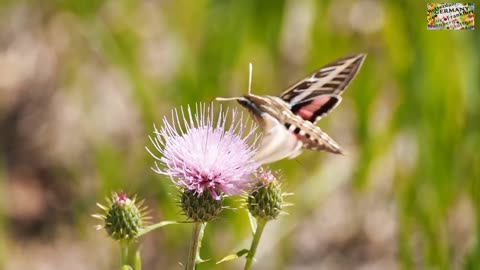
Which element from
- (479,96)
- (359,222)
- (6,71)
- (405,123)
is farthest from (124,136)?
(479,96)

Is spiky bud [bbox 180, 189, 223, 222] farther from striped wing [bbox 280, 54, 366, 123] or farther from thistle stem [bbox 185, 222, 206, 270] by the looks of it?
striped wing [bbox 280, 54, 366, 123]

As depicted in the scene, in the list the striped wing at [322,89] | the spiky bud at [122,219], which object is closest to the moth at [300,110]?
the striped wing at [322,89]

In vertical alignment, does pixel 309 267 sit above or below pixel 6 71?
below

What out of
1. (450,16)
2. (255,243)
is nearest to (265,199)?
(255,243)

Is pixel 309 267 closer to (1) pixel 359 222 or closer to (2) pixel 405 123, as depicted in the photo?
(1) pixel 359 222

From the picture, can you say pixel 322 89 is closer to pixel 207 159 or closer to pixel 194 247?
pixel 207 159

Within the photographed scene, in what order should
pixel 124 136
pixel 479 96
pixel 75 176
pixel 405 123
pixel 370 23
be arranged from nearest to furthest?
pixel 479 96 < pixel 405 123 < pixel 370 23 < pixel 75 176 < pixel 124 136

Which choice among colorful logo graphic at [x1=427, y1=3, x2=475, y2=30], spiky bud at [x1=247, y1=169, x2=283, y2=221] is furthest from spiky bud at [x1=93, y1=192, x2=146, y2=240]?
colorful logo graphic at [x1=427, y1=3, x2=475, y2=30]

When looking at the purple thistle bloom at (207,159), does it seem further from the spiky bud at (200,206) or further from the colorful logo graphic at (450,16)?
the colorful logo graphic at (450,16)
